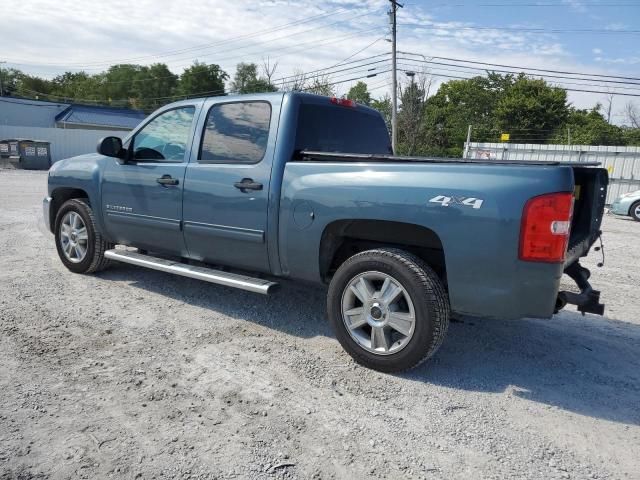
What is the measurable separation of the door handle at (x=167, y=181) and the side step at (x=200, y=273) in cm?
75

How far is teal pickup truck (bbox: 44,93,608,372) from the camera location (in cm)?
300

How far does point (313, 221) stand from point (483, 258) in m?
1.25

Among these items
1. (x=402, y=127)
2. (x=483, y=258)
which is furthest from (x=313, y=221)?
(x=402, y=127)

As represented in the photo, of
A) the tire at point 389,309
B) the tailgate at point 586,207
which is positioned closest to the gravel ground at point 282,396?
the tire at point 389,309

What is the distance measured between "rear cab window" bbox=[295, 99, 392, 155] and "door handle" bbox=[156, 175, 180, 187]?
1217mm

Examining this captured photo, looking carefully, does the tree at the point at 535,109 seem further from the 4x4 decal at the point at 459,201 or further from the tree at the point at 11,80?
the tree at the point at 11,80

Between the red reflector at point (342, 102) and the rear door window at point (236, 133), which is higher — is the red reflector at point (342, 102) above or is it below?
above

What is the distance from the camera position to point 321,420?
2.88m

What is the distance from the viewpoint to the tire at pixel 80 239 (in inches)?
211

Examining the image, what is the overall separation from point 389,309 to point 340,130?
6.18 feet

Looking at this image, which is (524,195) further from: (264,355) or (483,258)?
(264,355)

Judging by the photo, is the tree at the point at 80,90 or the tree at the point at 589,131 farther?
the tree at the point at 80,90

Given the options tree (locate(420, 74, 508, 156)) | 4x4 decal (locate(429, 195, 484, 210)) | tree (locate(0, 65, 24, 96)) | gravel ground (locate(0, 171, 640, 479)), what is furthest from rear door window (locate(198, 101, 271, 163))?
tree (locate(0, 65, 24, 96))

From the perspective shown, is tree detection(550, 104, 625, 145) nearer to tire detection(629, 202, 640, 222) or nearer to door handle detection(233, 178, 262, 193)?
tire detection(629, 202, 640, 222)
